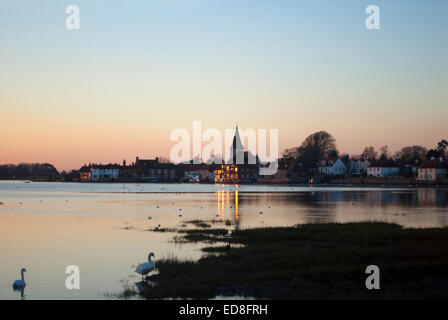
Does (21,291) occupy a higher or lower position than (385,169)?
lower

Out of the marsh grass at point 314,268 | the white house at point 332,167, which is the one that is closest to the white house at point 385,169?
the white house at point 332,167

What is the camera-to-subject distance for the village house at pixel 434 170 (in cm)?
15075

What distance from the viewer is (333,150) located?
186 metres

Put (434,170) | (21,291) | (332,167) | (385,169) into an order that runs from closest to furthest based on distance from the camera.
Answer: (21,291) < (434,170) < (385,169) < (332,167)

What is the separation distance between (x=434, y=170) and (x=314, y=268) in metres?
143

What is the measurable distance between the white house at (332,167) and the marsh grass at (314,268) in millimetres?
163139

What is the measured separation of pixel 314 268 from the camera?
Result: 1945cm

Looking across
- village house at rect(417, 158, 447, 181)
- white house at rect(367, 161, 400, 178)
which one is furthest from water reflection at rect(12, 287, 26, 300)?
white house at rect(367, 161, 400, 178)

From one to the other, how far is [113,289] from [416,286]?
1019 centimetres

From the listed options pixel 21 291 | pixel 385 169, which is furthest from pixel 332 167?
pixel 21 291

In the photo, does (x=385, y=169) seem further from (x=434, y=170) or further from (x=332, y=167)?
(x=434, y=170)

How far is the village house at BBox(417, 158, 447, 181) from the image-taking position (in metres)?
151
